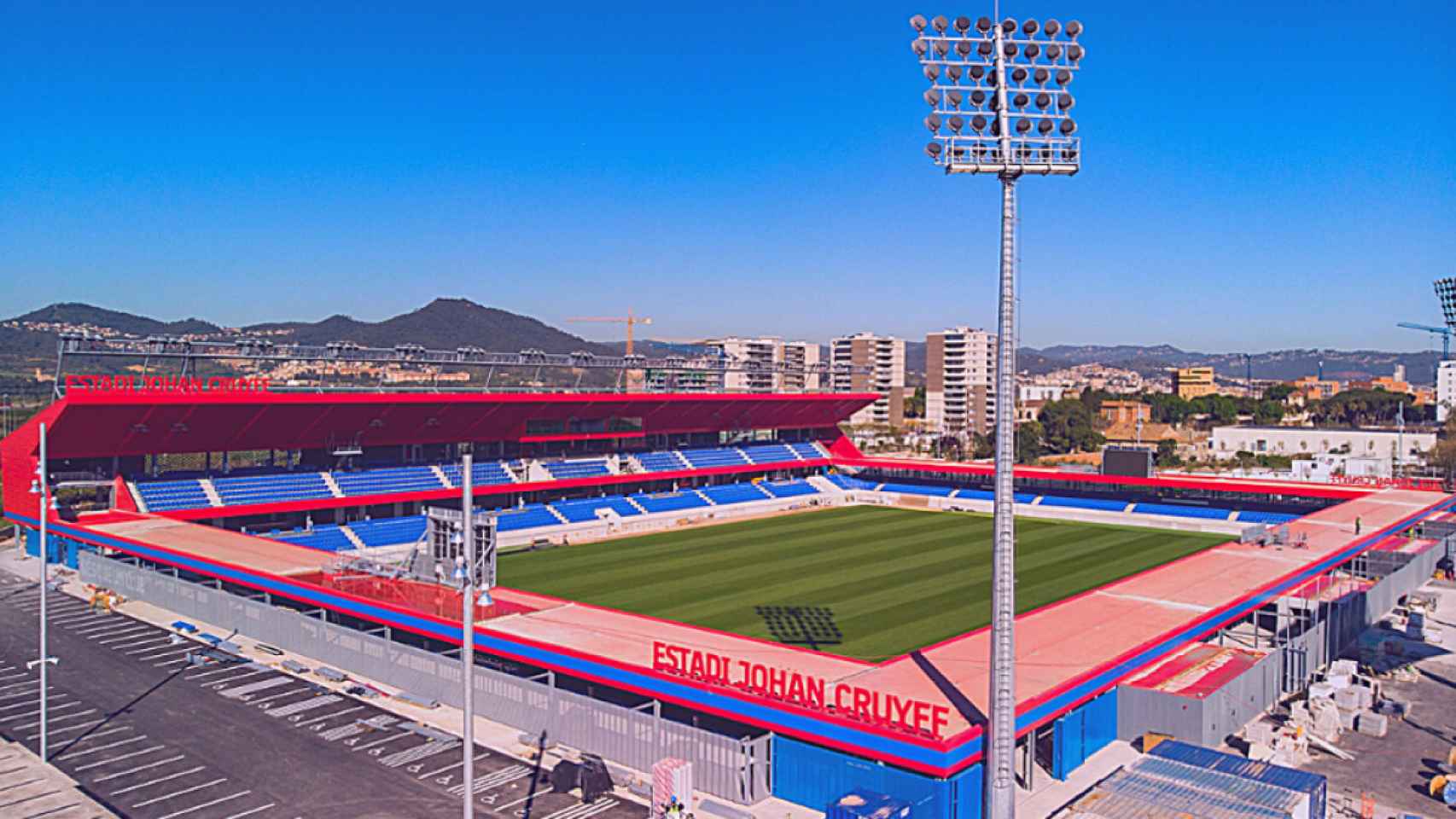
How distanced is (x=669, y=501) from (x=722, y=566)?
18598mm

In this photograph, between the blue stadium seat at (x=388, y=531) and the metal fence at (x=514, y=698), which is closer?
the metal fence at (x=514, y=698)

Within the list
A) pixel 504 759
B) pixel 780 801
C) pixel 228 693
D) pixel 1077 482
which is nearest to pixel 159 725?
pixel 228 693

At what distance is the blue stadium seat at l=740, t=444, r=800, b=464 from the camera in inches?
3246

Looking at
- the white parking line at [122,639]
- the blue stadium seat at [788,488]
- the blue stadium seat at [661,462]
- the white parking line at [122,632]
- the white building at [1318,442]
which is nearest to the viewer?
the white parking line at [122,639]

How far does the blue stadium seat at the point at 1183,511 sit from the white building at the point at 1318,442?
163ft

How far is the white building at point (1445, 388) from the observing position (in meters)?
148

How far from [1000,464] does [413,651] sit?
20.4 metres

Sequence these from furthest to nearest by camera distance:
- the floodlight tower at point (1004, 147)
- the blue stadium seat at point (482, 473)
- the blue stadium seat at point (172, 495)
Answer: the blue stadium seat at point (482, 473) < the blue stadium seat at point (172, 495) < the floodlight tower at point (1004, 147)

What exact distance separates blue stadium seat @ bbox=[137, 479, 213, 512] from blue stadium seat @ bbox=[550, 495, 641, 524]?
20274 millimetres

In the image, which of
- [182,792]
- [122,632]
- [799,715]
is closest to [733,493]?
[122,632]

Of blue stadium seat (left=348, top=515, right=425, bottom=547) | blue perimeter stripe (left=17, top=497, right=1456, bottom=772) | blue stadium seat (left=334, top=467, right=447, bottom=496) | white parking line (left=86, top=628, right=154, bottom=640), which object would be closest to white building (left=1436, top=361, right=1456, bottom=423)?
blue perimeter stripe (left=17, top=497, right=1456, bottom=772)

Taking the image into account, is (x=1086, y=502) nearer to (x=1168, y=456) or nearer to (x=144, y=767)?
(x=1168, y=456)

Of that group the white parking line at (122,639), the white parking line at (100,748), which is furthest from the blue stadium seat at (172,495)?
the white parking line at (100,748)

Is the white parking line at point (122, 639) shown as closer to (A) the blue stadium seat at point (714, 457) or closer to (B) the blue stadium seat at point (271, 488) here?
(B) the blue stadium seat at point (271, 488)
